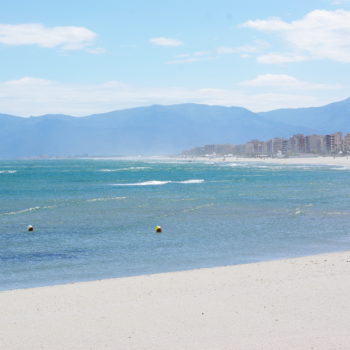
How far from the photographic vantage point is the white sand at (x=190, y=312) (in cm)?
1064

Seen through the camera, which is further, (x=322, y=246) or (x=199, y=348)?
(x=322, y=246)

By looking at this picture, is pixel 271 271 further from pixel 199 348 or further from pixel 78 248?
pixel 78 248

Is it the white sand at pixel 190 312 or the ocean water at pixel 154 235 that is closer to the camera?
the white sand at pixel 190 312

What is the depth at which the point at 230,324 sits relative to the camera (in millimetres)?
11656

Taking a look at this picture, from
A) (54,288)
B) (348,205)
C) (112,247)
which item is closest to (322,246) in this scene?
(112,247)

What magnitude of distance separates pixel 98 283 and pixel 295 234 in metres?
13.7

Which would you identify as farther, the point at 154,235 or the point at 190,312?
the point at 154,235

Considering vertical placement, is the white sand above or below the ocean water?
above

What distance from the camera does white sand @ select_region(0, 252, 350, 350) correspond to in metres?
10.6

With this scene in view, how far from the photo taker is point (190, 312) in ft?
41.7

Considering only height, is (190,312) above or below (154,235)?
above

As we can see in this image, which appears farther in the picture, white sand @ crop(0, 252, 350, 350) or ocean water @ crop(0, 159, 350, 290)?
ocean water @ crop(0, 159, 350, 290)

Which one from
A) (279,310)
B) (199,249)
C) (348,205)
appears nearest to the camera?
(279,310)

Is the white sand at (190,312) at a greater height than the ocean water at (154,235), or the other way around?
the white sand at (190,312)
